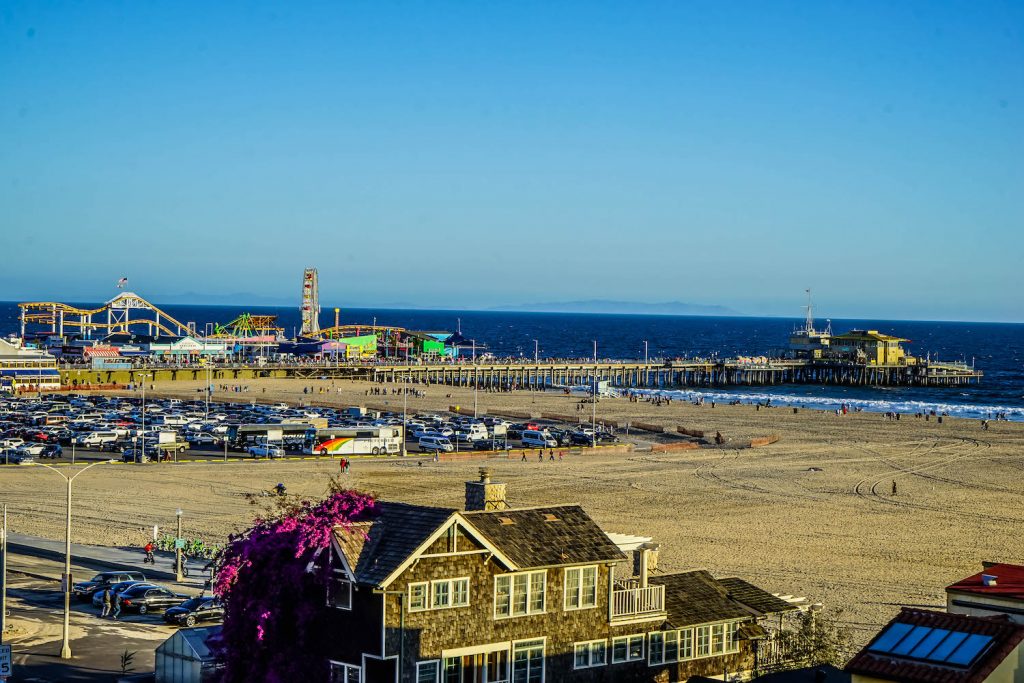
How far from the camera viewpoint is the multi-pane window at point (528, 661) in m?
20.1

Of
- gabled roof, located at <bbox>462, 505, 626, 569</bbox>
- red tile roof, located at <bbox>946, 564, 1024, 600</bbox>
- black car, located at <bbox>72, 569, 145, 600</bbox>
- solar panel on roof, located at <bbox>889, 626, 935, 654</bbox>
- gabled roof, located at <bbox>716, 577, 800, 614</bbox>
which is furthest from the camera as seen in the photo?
black car, located at <bbox>72, 569, 145, 600</bbox>

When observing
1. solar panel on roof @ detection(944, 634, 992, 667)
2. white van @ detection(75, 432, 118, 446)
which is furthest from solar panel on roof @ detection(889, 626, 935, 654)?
white van @ detection(75, 432, 118, 446)

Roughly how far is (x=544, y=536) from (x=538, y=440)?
53.3 meters

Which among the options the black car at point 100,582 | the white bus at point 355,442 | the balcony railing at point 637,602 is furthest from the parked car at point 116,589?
the white bus at point 355,442

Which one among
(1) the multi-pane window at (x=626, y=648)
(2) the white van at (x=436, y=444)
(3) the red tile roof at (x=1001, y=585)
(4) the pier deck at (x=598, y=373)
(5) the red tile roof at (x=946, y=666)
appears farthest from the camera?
(4) the pier deck at (x=598, y=373)

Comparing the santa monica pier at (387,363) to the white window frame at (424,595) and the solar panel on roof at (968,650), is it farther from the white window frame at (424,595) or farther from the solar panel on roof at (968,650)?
the solar panel on roof at (968,650)

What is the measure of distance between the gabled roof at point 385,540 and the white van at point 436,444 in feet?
169

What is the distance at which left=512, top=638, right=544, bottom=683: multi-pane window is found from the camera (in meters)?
20.1

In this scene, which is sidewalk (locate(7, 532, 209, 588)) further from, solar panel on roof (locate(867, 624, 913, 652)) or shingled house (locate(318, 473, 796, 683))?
solar panel on roof (locate(867, 624, 913, 652))

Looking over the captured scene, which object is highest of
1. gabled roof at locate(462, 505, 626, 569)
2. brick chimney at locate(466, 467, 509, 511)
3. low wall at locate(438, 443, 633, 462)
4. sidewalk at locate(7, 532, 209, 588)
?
brick chimney at locate(466, 467, 509, 511)

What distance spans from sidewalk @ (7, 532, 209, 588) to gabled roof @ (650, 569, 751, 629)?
1593 centimetres

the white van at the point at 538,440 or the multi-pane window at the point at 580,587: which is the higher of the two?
the multi-pane window at the point at 580,587

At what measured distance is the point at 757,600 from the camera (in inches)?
971

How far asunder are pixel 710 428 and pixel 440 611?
232 feet
